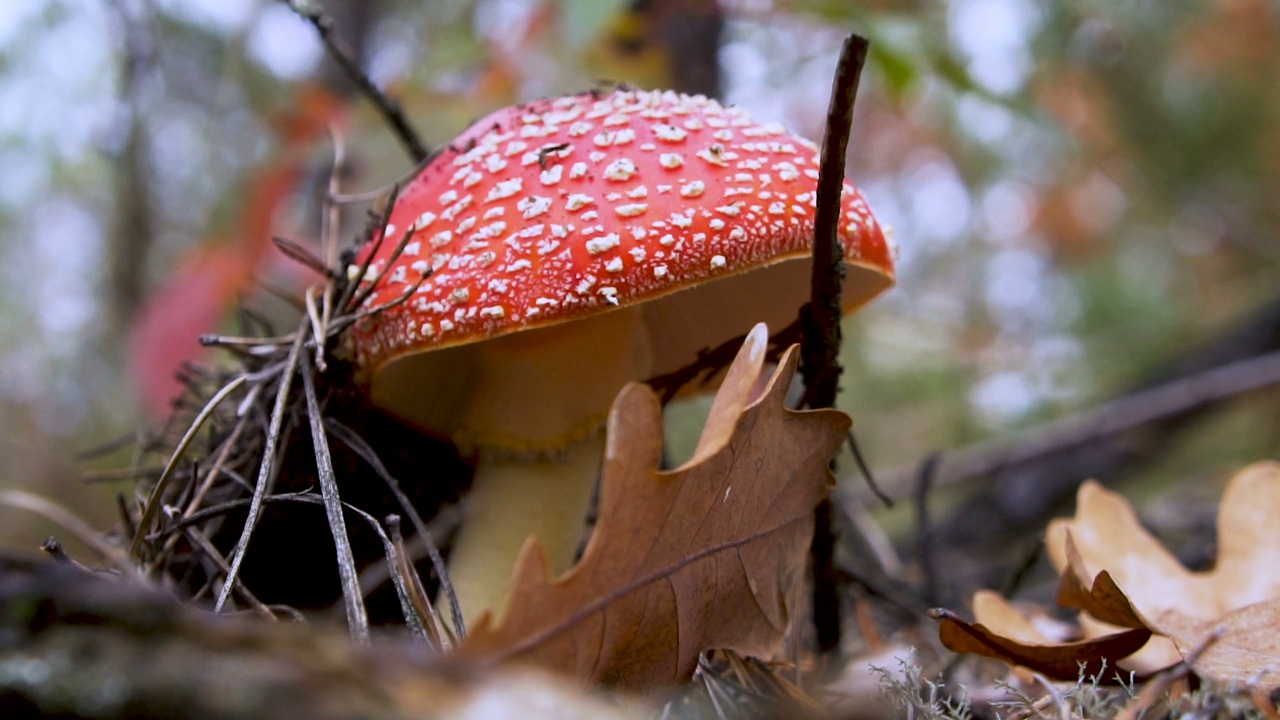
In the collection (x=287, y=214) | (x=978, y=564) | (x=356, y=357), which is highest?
(x=287, y=214)

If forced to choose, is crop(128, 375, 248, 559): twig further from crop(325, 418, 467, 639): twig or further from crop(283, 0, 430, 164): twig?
crop(283, 0, 430, 164): twig

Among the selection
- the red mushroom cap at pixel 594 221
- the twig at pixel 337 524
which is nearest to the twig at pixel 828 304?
the red mushroom cap at pixel 594 221

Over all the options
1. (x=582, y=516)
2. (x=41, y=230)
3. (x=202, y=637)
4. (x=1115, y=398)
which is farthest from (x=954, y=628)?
(x=41, y=230)

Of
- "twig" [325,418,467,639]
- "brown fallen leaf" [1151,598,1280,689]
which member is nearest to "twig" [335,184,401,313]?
"twig" [325,418,467,639]

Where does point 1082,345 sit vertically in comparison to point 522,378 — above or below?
below

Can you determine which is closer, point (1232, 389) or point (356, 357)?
point (356, 357)

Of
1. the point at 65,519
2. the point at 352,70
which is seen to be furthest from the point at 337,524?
the point at 352,70

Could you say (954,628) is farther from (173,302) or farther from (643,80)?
(173,302)
